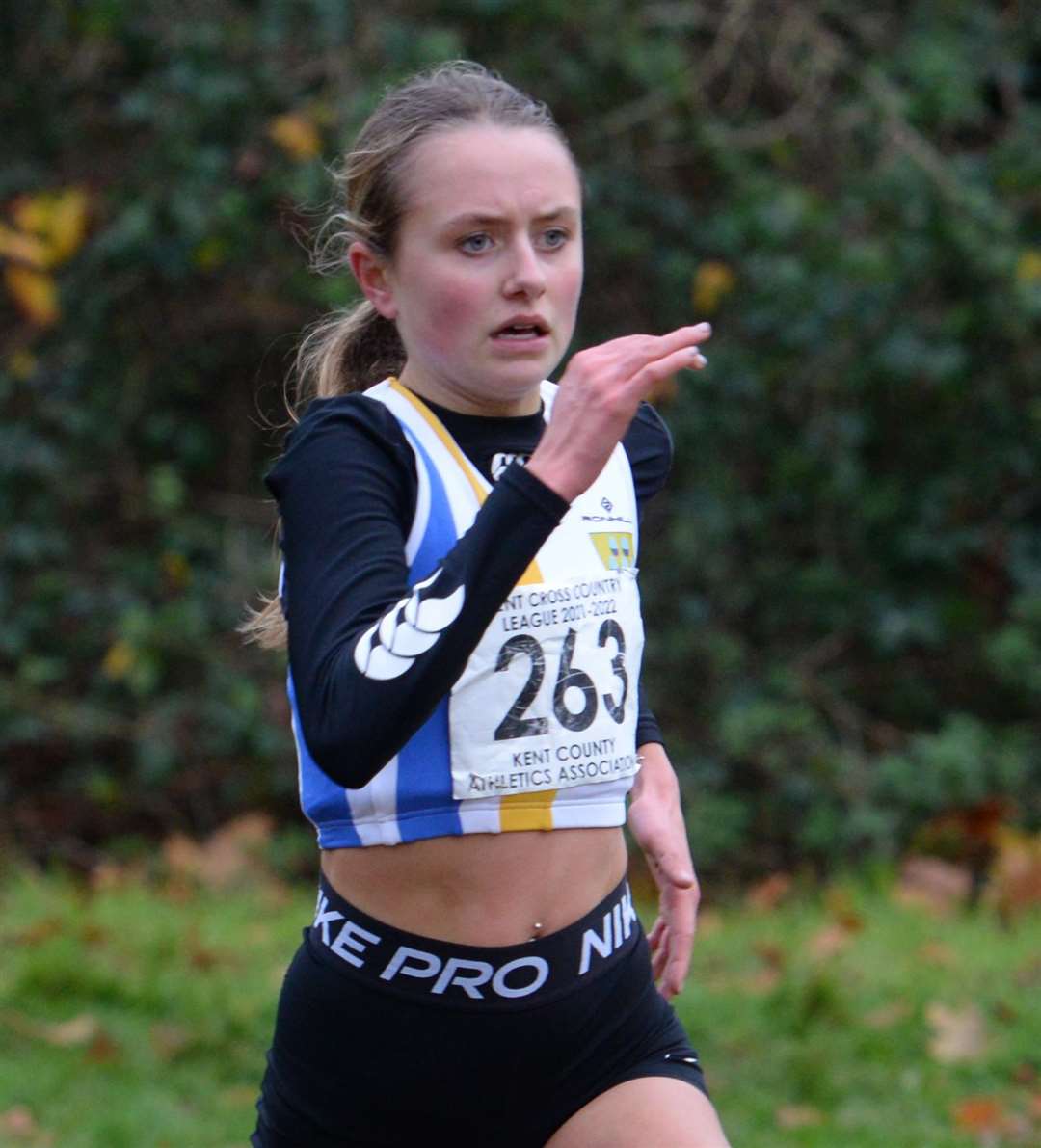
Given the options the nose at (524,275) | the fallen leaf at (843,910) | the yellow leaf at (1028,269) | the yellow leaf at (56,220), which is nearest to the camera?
the nose at (524,275)

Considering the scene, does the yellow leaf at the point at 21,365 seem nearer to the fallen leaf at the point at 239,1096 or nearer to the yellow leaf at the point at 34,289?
the yellow leaf at the point at 34,289

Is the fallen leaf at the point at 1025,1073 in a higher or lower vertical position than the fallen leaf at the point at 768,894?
lower

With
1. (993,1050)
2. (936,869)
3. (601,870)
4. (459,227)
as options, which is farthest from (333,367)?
(936,869)

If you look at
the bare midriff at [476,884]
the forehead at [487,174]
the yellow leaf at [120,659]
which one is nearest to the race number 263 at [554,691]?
the bare midriff at [476,884]

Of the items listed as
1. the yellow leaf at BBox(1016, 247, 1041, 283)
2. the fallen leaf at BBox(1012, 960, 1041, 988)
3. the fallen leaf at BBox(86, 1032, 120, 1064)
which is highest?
the yellow leaf at BBox(1016, 247, 1041, 283)

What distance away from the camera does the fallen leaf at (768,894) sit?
19.0ft

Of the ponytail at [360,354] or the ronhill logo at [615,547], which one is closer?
the ronhill logo at [615,547]

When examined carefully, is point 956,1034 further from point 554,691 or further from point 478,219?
point 478,219

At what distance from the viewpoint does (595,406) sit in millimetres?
1944

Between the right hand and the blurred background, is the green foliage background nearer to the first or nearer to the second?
the blurred background

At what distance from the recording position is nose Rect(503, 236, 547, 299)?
7.23ft

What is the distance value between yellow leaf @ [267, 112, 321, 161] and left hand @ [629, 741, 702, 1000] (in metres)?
3.95

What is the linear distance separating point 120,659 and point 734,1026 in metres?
2.70

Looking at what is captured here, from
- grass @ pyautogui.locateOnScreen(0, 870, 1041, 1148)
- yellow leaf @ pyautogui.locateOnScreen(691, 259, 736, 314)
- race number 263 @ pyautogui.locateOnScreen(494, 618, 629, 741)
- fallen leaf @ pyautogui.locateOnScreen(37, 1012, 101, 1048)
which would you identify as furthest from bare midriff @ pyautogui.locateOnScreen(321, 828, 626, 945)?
yellow leaf @ pyautogui.locateOnScreen(691, 259, 736, 314)
